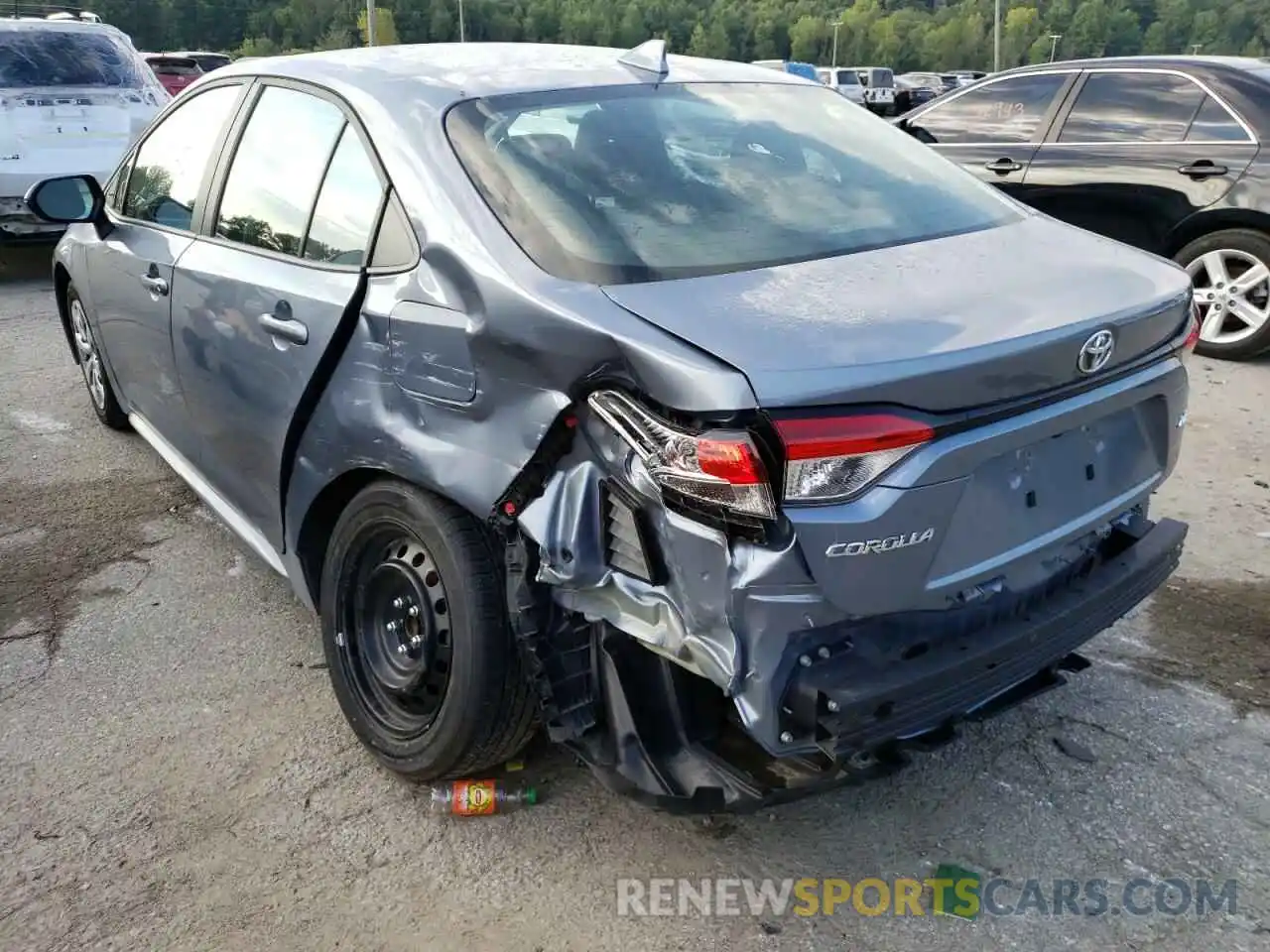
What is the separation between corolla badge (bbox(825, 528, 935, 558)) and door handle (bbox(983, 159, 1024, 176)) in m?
5.76

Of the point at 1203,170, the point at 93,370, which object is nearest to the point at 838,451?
the point at 93,370

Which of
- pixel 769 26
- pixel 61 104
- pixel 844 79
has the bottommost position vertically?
pixel 61 104

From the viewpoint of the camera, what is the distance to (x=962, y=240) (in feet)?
8.56

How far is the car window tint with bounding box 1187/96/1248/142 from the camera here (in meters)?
6.20

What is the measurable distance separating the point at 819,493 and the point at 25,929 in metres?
1.95

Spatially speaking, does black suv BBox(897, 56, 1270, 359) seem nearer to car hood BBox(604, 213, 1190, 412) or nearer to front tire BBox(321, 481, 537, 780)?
car hood BBox(604, 213, 1190, 412)

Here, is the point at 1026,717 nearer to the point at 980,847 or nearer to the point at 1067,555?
the point at 980,847

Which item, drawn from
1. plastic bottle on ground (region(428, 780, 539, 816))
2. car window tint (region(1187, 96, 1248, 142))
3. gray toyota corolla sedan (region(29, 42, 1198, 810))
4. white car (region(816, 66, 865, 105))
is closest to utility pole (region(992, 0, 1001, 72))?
white car (region(816, 66, 865, 105))

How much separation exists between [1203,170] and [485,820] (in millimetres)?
5799

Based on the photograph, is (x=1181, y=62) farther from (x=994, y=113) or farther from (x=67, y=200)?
(x=67, y=200)

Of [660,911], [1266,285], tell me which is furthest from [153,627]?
[1266,285]

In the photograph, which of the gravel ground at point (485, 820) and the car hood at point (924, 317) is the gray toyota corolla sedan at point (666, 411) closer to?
the car hood at point (924, 317)

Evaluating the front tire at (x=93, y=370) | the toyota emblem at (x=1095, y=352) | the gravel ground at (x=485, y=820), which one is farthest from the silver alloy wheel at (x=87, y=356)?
the toyota emblem at (x=1095, y=352)

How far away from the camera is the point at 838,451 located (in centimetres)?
188
